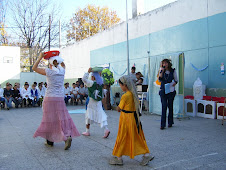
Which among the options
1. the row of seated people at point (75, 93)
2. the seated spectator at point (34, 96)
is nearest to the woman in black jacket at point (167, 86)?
the row of seated people at point (75, 93)

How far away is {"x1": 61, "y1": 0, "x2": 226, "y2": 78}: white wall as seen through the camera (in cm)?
898

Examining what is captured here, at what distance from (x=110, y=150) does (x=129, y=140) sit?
101 centimetres

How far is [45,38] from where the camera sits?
3438 cm

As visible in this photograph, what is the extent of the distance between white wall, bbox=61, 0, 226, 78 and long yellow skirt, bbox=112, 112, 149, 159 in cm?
656

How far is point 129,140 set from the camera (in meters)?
3.76

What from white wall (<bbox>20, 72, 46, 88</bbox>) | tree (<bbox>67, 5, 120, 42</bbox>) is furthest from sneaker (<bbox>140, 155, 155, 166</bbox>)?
tree (<bbox>67, 5, 120, 42</bbox>)

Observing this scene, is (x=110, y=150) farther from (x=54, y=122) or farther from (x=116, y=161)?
(x=54, y=122)

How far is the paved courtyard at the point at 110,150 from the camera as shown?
12.6 ft

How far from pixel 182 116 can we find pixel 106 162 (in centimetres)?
500

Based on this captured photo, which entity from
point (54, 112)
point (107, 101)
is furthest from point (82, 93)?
point (54, 112)

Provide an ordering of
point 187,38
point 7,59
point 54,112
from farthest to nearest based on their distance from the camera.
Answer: point 7,59 < point 187,38 < point 54,112

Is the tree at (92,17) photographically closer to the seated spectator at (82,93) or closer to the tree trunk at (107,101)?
the seated spectator at (82,93)

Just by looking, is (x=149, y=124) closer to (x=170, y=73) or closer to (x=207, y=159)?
(x=170, y=73)

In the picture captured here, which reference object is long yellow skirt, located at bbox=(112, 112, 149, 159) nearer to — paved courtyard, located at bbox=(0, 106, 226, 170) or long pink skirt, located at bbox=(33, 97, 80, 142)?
paved courtyard, located at bbox=(0, 106, 226, 170)
